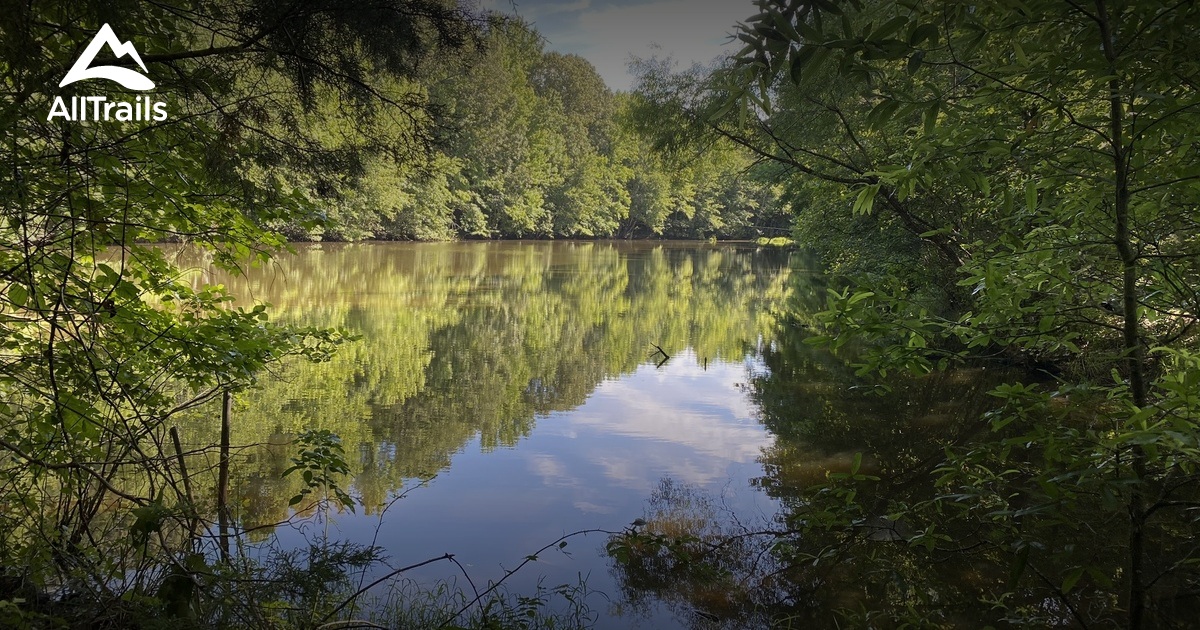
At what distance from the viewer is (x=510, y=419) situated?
9.91 meters

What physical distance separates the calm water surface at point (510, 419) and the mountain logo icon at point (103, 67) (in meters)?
1.92

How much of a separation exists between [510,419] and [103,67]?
7205 millimetres

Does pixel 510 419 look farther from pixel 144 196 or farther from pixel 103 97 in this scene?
pixel 103 97

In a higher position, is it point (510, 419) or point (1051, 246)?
point (1051, 246)

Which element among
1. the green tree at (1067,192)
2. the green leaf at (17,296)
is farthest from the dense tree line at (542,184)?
the green tree at (1067,192)

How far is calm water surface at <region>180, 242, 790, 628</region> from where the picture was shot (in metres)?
6.16

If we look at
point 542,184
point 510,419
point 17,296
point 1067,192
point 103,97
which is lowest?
point 510,419

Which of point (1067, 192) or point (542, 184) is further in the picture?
point (542, 184)

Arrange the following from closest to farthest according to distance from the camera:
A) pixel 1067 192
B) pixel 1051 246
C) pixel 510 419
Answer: pixel 1051 246
pixel 1067 192
pixel 510 419

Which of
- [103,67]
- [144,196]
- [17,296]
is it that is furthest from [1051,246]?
[17,296]

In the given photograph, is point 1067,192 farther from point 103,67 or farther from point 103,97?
point 103,97

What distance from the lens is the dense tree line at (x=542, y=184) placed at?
42875 millimetres

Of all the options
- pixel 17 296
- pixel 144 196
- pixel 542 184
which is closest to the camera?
pixel 17 296

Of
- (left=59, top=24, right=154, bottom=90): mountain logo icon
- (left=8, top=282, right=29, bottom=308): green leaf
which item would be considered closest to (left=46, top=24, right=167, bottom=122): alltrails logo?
(left=59, top=24, right=154, bottom=90): mountain logo icon
